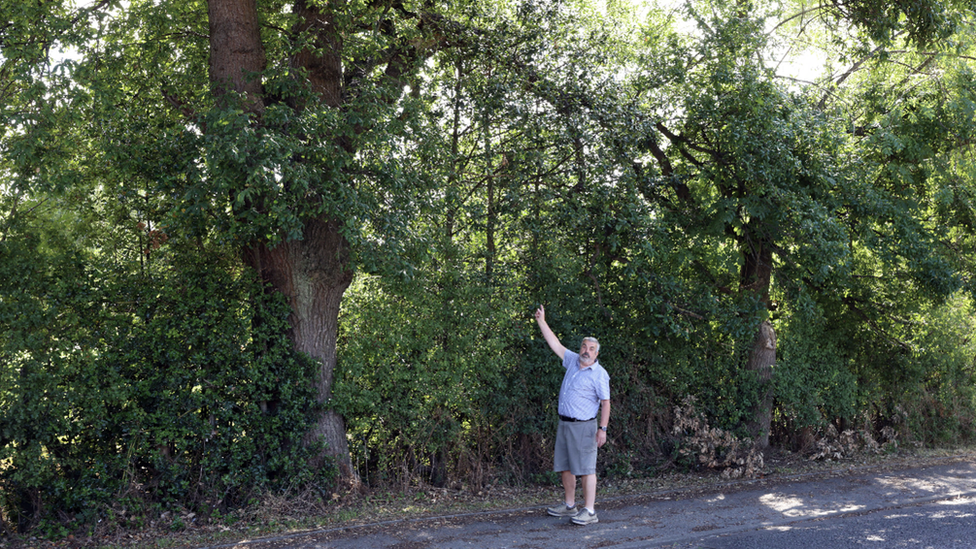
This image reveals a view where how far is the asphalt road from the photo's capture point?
6.86m

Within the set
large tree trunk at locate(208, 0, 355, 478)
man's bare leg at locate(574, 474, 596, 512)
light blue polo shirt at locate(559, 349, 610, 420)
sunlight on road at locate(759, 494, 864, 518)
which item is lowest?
sunlight on road at locate(759, 494, 864, 518)

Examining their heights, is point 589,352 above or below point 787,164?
below

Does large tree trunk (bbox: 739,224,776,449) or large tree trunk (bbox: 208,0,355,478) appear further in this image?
large tree trunk (bbox: 739,224,776,449)

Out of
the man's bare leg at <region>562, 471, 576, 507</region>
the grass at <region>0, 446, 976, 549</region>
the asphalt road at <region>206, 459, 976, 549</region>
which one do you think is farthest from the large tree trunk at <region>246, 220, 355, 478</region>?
the man's bare leg at <region>562, 471, 576, 507</region>

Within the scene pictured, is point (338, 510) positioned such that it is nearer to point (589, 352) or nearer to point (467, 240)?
point (589, 352)

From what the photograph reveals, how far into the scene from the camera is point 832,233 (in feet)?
30.4

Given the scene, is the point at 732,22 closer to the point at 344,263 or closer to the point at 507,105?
the point at 507,105

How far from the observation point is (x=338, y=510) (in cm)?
776

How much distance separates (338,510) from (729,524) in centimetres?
413

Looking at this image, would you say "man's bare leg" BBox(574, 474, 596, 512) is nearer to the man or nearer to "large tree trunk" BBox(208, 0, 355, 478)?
the man

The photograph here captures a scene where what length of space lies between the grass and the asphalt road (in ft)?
0.81

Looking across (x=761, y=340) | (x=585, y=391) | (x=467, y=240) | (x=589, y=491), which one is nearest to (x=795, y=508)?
(x=589, y=491)


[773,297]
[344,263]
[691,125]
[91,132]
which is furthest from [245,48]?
[773,297]

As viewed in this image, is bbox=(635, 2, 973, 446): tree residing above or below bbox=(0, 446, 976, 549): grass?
above
